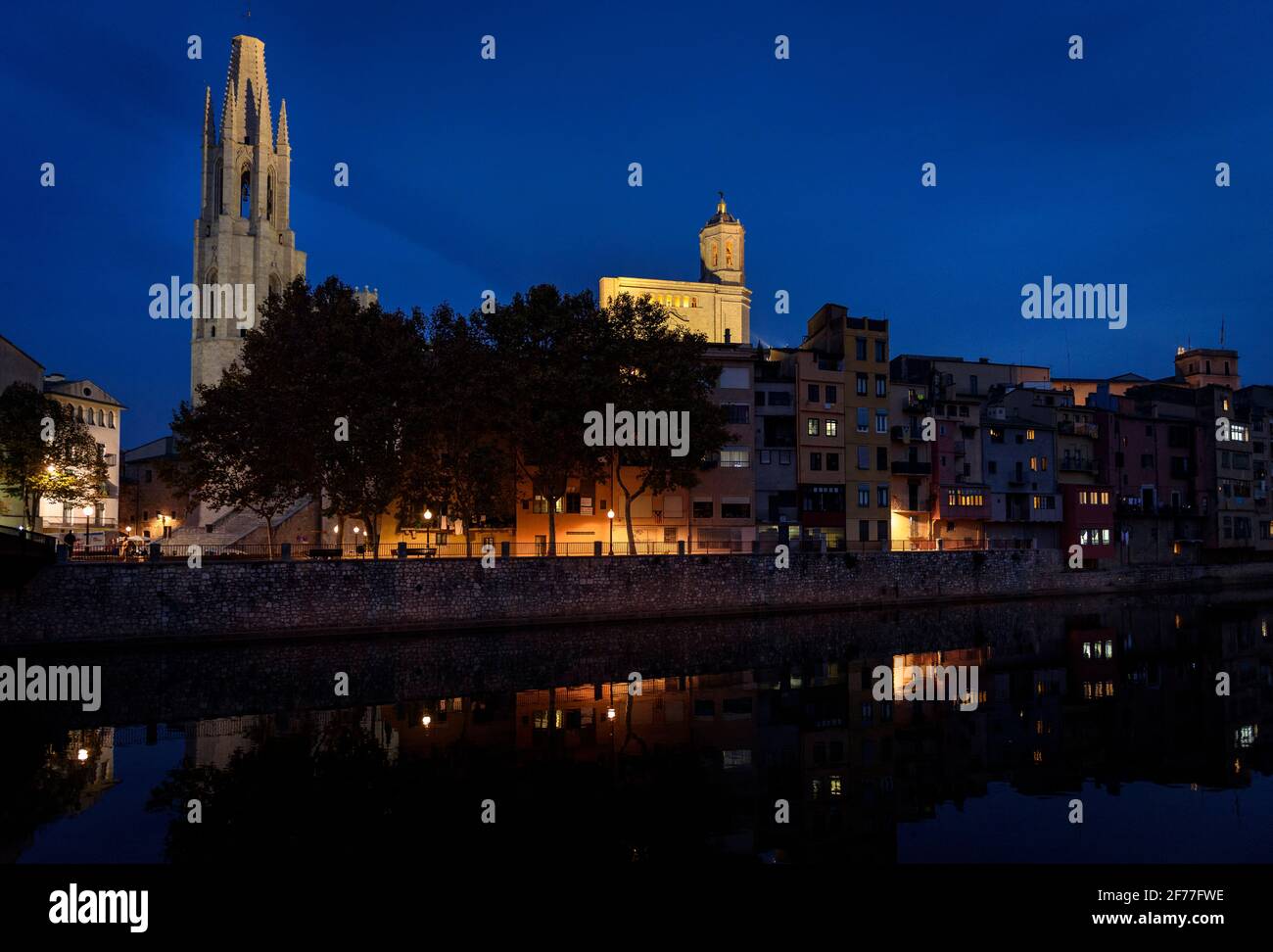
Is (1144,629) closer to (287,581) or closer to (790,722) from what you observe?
(790,722)

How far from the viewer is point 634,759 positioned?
2039cm

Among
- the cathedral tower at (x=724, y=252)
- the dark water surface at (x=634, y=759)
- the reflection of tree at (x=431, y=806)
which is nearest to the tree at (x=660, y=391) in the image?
the dark water surface at (x=634, y=759)

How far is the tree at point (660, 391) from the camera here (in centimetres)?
5175

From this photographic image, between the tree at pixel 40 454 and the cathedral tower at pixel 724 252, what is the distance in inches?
3736

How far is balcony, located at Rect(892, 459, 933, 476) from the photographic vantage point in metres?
71.2

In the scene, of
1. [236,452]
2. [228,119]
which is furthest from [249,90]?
[236,452]

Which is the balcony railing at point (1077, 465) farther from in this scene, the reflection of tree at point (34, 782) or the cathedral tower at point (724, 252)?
the reflection of tree at point (34, 782)

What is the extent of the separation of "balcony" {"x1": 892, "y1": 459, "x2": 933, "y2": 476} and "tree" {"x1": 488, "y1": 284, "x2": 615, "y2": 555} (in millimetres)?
28733

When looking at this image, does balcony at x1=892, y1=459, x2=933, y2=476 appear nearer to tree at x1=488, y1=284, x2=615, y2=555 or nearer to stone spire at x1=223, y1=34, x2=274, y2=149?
tree at x1=488, y1=284, x2=615, y2=555

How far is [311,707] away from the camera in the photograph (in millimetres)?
26438

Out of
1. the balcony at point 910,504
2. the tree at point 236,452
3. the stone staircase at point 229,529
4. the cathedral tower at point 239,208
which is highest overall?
the cathedral tower at point 239,208

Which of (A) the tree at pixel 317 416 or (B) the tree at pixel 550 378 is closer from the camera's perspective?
(A) the tree at pixel 317 416
